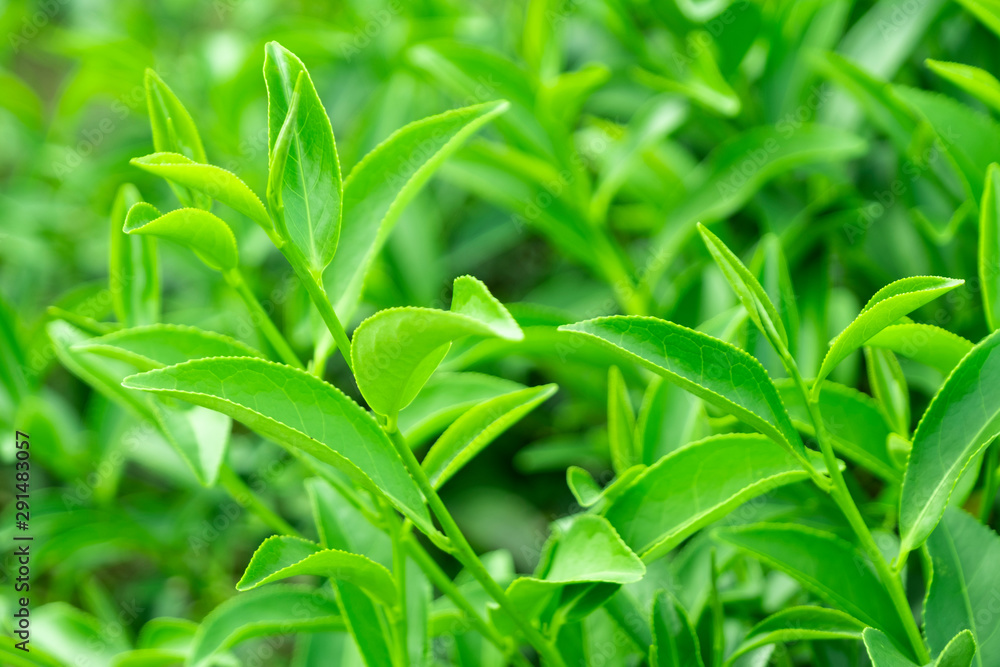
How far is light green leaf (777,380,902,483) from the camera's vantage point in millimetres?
609

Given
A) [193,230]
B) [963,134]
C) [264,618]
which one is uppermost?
[963,134]

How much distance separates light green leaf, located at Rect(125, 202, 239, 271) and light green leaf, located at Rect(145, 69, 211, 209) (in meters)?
0.06

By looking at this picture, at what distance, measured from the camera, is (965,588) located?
0.57 metres

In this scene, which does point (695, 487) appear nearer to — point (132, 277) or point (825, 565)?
point (825, 565)

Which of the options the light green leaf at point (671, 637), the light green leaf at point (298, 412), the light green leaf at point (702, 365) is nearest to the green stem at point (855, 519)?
the light green leaf at point (702, 365)

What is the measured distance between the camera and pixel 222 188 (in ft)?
1.54

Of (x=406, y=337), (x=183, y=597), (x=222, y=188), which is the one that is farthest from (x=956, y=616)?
(x=183, y=597)

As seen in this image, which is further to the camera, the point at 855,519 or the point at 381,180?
the point at 381,180

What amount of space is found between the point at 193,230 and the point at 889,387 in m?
0.52

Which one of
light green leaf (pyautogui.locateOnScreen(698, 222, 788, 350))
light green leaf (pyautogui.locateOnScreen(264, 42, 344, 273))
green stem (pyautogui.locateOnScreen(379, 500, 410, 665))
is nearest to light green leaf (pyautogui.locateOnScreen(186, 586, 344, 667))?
green stem (pyautogui.locateOnScreen(379, 500, 410, 665))

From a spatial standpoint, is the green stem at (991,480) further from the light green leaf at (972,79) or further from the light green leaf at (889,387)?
the light green leaf at (972,79)

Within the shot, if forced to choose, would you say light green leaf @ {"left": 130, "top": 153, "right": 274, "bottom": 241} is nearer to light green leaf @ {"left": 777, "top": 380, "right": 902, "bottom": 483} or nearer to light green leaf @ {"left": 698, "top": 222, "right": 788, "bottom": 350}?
light green leaf @ {"left": 698, "top": 222, "right": 788, "bottom": 350}

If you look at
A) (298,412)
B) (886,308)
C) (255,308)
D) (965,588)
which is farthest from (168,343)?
(965,588)

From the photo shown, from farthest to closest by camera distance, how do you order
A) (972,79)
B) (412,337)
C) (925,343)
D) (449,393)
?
(449,393) < (972,79) < (925,343) < (412,337)
